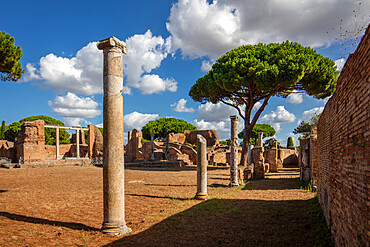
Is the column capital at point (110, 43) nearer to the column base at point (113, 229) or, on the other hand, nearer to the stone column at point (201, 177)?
the column base at point (113, 229)

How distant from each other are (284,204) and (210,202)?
2.29m

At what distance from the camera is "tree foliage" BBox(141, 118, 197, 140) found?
2340 inches

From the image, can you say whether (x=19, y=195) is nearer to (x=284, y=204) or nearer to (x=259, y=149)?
(x=284, y=204)

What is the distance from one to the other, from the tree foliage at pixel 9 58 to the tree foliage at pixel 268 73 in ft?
43.3

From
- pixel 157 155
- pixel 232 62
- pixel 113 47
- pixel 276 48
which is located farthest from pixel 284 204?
pixel 157 155

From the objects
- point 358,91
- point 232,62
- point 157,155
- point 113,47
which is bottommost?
point 157,155

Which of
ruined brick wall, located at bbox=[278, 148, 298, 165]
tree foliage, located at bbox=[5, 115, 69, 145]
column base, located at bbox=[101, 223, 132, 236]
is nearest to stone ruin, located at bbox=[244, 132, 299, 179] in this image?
ruined brick wall, located at bbox=[278, 148, 298, 165]

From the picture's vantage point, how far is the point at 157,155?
34375 millimetres

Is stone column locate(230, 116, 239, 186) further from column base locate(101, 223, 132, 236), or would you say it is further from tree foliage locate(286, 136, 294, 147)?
tree foliage locate(286, 136, 294, 147)

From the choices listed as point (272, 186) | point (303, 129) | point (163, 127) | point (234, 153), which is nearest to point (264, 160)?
point (234, 153)

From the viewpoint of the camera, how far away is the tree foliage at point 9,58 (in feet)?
38.4

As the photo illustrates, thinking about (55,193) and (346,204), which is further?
(55,193)

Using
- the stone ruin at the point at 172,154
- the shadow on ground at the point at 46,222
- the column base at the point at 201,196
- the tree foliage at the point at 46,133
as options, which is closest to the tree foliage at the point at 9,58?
the shadow on ground at the point at 46,222

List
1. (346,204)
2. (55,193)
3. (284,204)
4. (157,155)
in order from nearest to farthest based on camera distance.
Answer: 1. (346,204)
2. (284,204)
3. (55,193)
4. (157,155)
